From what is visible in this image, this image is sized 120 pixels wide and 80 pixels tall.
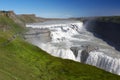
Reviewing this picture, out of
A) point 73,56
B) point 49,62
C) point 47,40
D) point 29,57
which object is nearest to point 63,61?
point 49,62

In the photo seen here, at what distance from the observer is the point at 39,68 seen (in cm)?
9419

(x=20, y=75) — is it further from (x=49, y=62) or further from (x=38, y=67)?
(x=49, y=62)

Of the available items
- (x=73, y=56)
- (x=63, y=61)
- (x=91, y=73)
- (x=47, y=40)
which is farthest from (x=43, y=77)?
(x=47, y=40)

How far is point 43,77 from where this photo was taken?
270 feet

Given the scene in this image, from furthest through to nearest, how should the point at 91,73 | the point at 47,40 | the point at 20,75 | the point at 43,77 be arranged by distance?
the point at 47,40 → the point at 91,73 → the point at 43,77 → the point at 20,75

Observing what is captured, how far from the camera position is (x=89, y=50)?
14100 cm

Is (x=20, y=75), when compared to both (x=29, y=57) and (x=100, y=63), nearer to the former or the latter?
(x=29, y=57)

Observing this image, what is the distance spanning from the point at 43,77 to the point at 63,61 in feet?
88.9

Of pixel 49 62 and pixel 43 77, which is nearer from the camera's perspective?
pixel 43 77

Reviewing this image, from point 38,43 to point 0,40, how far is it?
47.6 metres

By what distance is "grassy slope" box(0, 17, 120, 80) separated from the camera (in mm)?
78650

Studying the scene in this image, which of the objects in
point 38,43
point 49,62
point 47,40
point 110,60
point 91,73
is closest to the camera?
point 91,73

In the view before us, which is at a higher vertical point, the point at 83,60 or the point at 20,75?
the point at 20,75

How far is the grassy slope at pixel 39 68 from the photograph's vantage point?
78650mm
